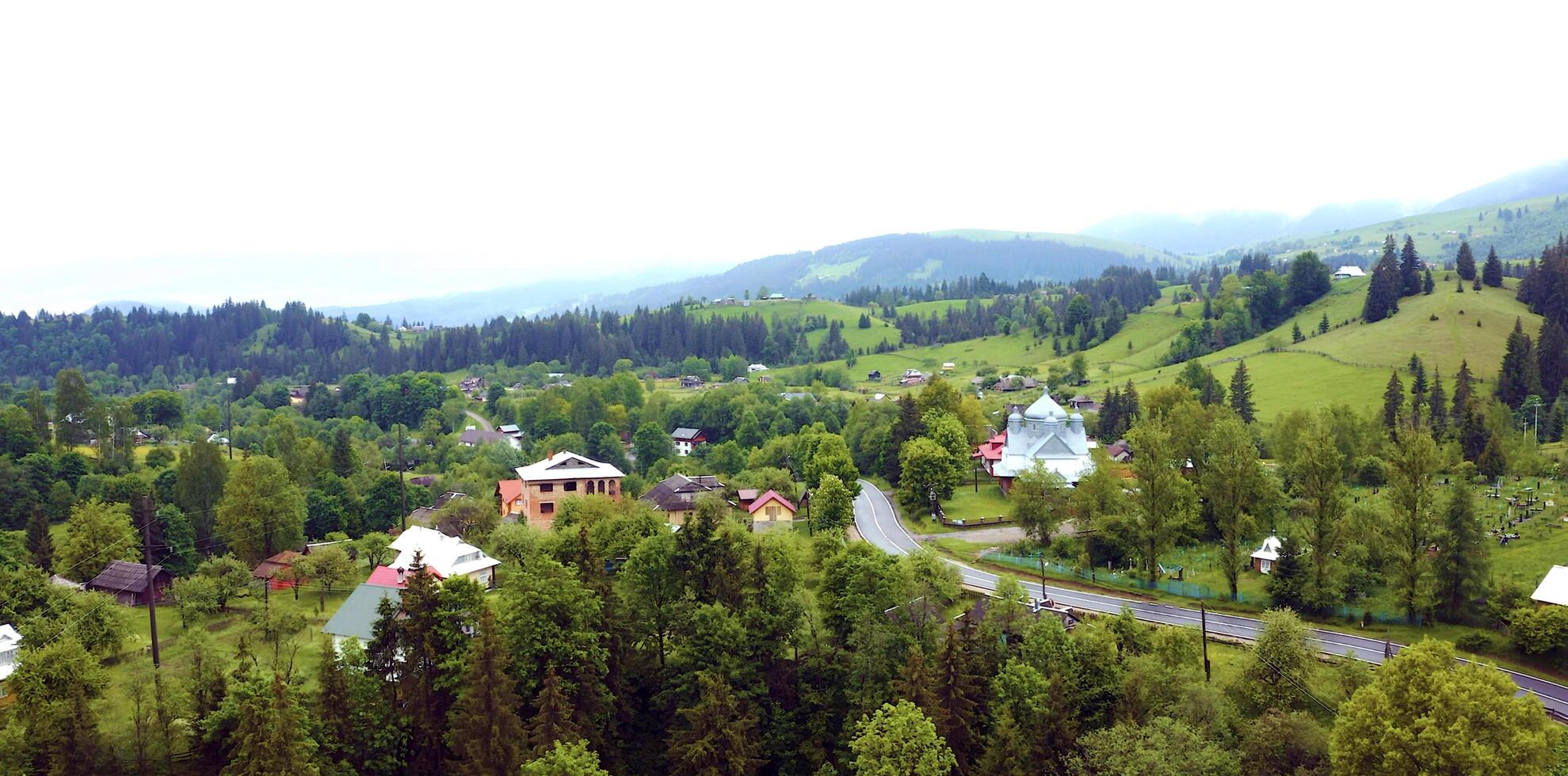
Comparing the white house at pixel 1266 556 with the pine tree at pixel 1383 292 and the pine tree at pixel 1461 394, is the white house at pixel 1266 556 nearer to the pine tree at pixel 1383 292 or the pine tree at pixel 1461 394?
the pine tree at pixel 1461 394

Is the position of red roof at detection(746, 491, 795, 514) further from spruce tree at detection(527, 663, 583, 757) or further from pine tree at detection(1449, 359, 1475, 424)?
pine tree at detection(1449, 359, 1475, 424)

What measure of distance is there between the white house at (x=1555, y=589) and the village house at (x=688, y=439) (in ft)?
236

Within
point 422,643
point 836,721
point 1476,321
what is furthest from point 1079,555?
point 1476,321

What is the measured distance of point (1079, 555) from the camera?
49.9m

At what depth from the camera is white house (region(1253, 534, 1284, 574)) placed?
47037 mm

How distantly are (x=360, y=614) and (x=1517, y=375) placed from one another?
8848 centimetres

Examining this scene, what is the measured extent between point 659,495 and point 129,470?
4437 cm

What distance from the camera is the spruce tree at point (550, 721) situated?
32156mm

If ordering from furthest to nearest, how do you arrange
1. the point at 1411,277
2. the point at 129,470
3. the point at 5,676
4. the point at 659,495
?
1. the point at 1411,277
2. the point at 129,470
3. the point at 659,495
4. the point at 5,676

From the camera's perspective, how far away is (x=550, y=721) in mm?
32500

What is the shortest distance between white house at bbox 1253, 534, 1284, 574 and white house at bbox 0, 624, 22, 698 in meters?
55.2

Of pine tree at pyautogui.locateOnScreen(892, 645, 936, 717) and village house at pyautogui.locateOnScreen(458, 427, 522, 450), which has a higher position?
pine tree at pyautogui.locateOnScreen(892, 645, 936, 717)

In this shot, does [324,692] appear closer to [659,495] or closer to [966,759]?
[966,759]

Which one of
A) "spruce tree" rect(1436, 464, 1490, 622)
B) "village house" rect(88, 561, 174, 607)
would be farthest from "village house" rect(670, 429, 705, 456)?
"spruce tree" rect(1436, 464, 1490, 622)
